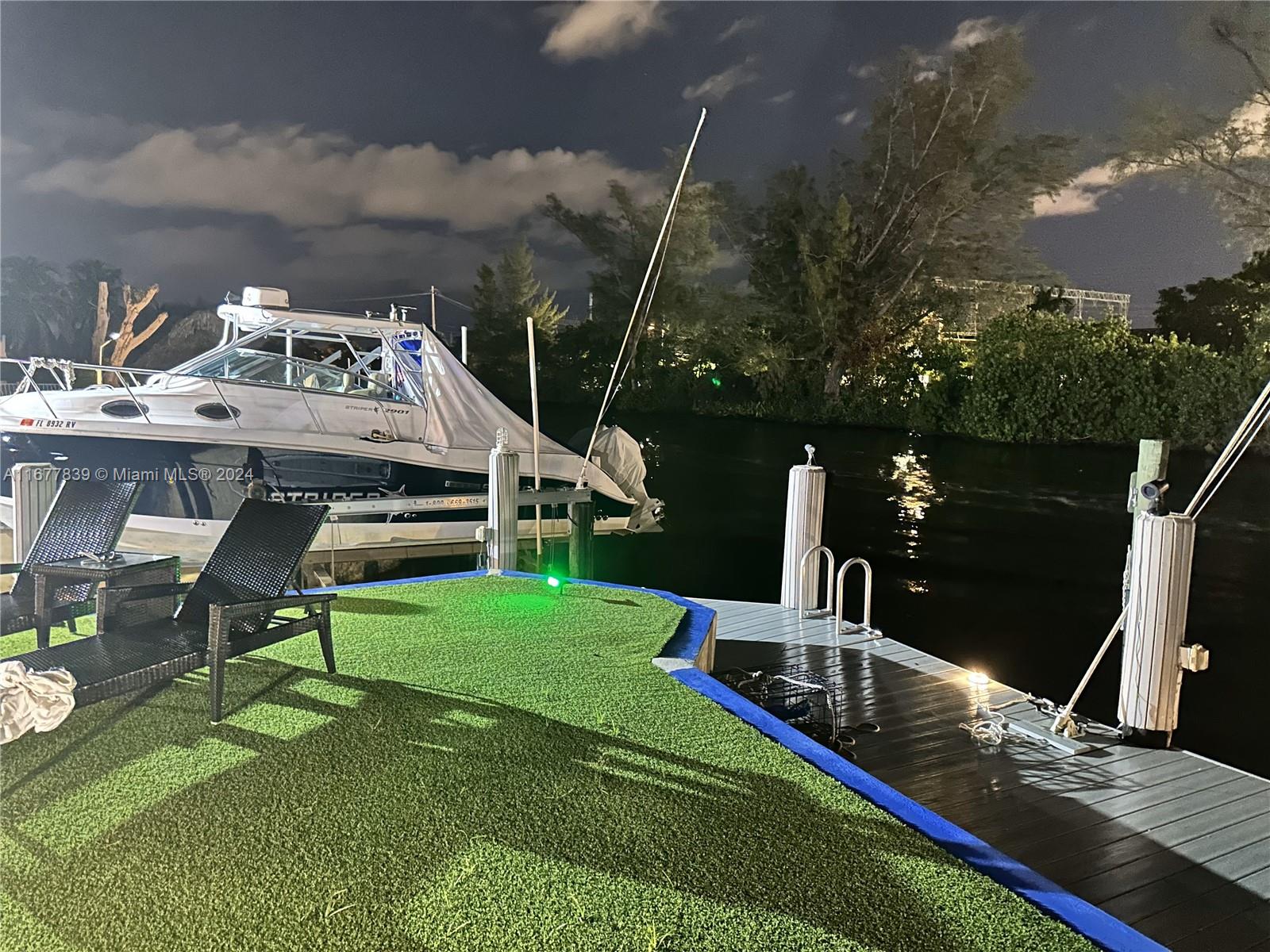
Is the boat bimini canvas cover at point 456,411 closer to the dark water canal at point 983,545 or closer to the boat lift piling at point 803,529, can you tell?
the dark water canal at point 983,545

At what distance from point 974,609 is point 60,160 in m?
12.6

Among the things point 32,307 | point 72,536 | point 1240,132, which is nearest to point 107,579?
point 72,536

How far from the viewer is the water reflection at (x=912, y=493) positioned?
10.6m

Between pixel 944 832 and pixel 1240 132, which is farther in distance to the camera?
pixel 1240 132

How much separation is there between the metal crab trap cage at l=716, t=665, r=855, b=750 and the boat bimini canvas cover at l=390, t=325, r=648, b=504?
3.58 meters

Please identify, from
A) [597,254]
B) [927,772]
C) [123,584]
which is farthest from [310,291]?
[927,772]

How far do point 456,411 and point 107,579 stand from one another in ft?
13.5

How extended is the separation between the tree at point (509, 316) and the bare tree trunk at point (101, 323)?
474 centimetres

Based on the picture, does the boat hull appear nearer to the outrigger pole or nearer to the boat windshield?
the boat windshield

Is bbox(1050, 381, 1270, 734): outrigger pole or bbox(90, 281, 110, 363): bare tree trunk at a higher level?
bbox(90, 281, 110, 363): bare tree trunk

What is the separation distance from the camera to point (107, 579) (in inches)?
104

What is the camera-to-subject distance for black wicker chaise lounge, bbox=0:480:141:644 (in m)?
2.76

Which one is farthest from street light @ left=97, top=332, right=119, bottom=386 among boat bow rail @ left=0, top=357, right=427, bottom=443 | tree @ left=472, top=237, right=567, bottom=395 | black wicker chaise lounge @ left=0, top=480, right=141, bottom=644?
black wicker chaise lounge @ left=0, top=480, right=141, bottom=644

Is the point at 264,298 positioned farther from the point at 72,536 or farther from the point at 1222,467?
the point at 1222,467
